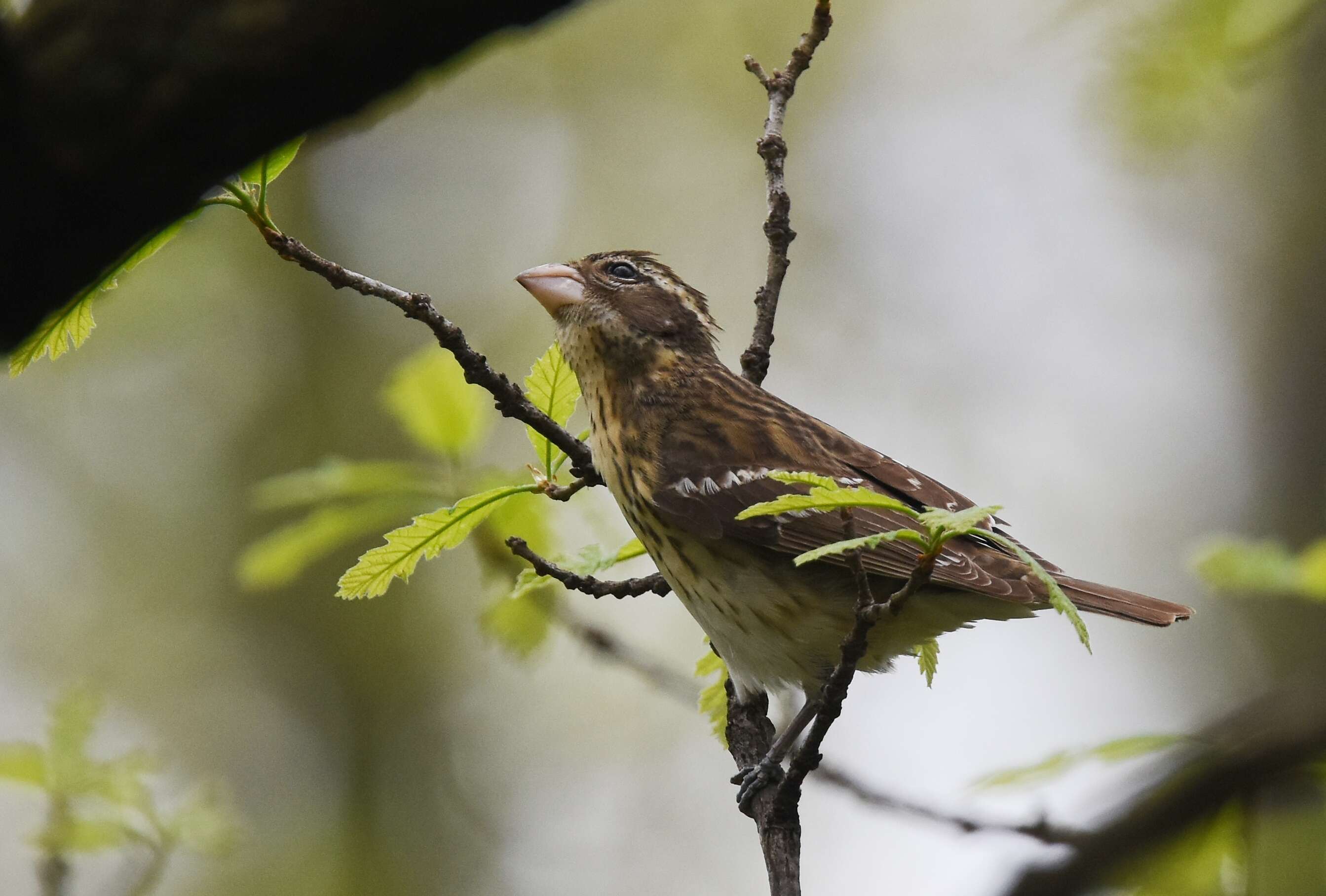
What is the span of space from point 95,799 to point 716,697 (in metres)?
2.25

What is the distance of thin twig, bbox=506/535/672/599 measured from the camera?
12.5 feet

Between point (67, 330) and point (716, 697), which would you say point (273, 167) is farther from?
point (716, 697)

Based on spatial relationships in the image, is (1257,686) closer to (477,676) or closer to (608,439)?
(608,439)

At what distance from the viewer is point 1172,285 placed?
12406 millimetres

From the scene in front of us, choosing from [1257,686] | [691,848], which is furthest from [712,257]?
[1257,686]

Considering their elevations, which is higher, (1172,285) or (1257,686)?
(1172,285)

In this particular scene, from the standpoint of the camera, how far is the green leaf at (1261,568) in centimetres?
403

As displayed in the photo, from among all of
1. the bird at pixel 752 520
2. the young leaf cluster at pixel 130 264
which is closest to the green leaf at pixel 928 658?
the bird at pixel 752 520

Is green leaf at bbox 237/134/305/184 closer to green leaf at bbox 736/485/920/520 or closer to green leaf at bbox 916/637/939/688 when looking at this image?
green leaf at bbox 736/485/920/520

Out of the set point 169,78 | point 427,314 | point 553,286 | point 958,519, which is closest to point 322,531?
point 553,286

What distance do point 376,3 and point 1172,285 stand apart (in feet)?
39.9

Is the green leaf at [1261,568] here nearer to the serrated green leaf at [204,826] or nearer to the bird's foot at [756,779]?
the bird's foot at [756,779]

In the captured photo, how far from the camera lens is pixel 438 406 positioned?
15.9 ft

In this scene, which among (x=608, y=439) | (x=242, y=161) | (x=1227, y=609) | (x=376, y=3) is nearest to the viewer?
(x=376, y=3)
